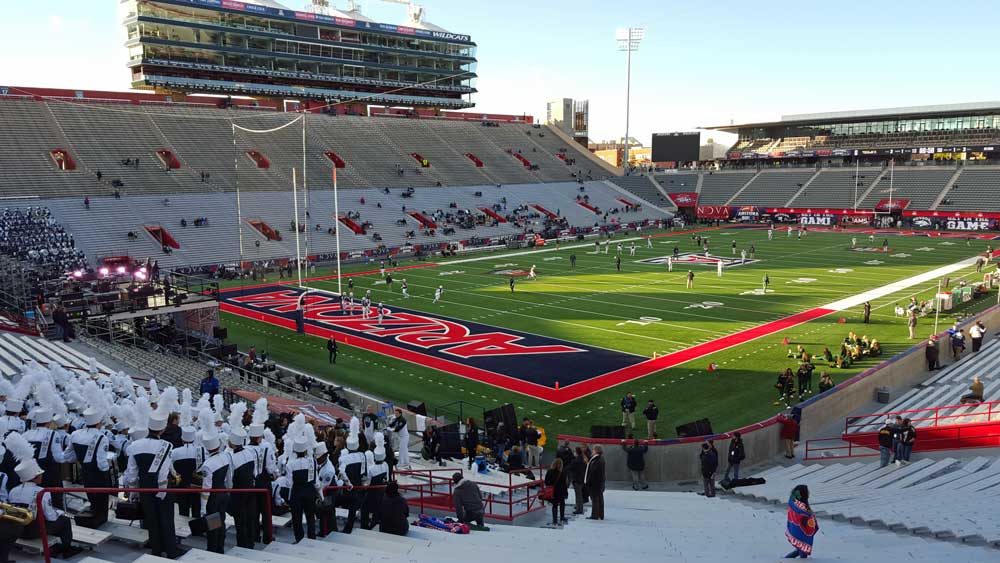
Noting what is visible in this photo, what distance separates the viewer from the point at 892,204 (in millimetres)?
63062

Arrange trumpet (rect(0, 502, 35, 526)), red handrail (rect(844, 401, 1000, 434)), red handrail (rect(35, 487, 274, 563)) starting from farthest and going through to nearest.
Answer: red handrail (rect(844, 401, 1000, 434)) → trumpet (rect(0, 502, 35, 526)) → red handrail (rect(35, 487, 274, 563))

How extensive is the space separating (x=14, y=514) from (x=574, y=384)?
15.3 meters

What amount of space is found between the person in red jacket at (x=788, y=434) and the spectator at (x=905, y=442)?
2326 mm

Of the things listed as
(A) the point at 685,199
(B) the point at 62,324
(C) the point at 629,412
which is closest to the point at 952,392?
(C) the point at 629,412

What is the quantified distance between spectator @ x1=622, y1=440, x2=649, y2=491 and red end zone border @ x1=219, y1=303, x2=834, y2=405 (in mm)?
4627

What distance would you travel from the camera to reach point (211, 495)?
6.39 m

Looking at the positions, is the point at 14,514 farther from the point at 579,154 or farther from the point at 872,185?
the point at 579,154

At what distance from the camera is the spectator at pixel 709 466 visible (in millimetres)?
11781

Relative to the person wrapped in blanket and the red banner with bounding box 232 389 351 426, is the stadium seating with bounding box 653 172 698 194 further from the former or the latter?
the person wrapped in blanket

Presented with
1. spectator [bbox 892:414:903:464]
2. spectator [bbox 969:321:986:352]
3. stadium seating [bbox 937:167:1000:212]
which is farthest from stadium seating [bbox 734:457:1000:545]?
stadium seating [bbox 937:167:1000:212]

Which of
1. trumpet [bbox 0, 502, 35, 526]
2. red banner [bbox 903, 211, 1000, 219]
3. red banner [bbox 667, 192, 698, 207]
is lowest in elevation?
trumpet [bbox 0, 502, 35, 526]

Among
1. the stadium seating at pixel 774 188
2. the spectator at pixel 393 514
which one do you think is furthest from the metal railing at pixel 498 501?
the stadium seating at pixel 774 188

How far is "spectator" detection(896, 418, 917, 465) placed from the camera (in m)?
12.2

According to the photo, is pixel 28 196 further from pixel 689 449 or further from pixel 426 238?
pixel 689 449
